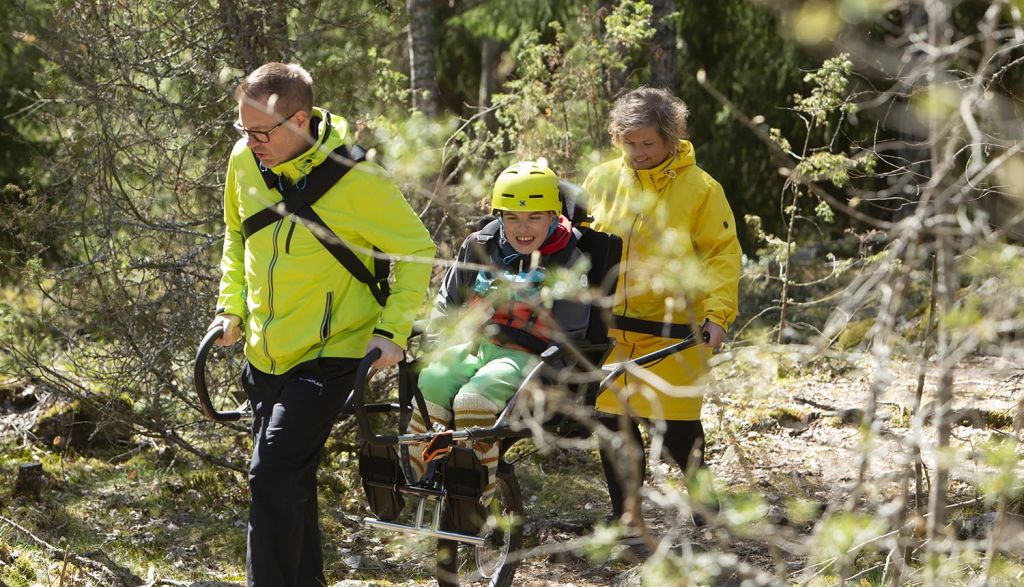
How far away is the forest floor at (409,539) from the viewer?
5434mm

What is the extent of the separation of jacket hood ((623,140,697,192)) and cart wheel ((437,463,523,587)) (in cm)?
147

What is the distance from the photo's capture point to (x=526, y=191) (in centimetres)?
465

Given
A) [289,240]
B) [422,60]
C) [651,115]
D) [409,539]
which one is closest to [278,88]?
[289,240]

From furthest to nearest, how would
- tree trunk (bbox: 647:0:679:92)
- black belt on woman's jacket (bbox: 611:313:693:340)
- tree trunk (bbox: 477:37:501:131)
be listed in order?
tree trunk (bbox: 477:37:501:131) → tree trunk (bbox: 647:0:679:92) → black belt on woman's jacket (bbox: 611:313:693:340)

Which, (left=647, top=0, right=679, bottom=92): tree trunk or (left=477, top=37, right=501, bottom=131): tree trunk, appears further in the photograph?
(left=477, top=37, right=501, bottom=131): tree trunk

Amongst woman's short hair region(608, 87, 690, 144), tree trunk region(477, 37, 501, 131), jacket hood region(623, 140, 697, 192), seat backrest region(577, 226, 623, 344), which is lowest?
seat backrest region(577, 226, 623, 344)

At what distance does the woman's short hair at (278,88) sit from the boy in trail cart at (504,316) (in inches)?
35.3

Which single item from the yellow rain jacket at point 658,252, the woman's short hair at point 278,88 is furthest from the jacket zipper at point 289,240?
the yellow rain jacket at point 658,252

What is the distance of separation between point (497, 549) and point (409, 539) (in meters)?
1.06

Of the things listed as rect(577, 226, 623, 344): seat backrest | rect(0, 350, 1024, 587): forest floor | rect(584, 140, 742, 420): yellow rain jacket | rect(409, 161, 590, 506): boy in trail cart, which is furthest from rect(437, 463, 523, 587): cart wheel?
rect(577, 226, 623, 344): seat backrest

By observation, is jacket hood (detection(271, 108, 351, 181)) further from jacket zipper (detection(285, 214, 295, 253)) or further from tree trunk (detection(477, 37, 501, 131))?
tree trunk (detection(477, 37, 501, 131))

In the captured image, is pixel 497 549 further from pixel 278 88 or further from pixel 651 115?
pixel 278 88

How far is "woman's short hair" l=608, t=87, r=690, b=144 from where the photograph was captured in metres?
5.17

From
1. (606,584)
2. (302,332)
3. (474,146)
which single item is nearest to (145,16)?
(474,146)
